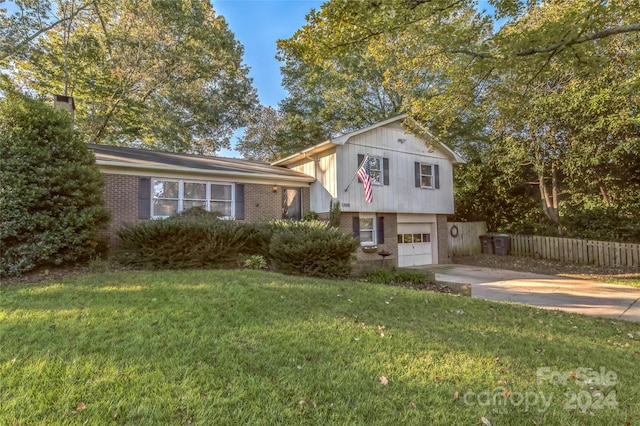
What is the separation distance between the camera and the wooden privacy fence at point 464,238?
15969mm

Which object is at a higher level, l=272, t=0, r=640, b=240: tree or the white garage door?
l=272, t=0, r=640, b=240: tree

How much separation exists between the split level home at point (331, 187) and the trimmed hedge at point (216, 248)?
183cm

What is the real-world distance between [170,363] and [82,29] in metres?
22.1

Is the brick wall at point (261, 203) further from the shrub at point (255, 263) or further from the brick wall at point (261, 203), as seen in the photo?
the shrub at point (255, 263)

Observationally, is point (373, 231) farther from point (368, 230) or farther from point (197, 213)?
point (197, 213)

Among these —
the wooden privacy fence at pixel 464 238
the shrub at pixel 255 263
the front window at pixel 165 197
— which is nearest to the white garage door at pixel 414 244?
the wooden privacy fence at pixel 464 238

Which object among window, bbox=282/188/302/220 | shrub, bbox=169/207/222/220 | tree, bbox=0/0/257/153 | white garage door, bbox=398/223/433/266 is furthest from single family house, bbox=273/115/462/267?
tree, bbox=0/0/257/153

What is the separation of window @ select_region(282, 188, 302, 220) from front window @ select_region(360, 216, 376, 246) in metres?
2.63

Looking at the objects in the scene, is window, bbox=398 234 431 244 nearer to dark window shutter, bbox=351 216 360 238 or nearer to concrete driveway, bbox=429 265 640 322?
dark window shutter, bbox=351 216 360 238

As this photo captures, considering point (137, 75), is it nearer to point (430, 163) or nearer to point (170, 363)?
point (430, 163)

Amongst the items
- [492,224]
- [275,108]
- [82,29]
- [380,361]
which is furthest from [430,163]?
[82,29]

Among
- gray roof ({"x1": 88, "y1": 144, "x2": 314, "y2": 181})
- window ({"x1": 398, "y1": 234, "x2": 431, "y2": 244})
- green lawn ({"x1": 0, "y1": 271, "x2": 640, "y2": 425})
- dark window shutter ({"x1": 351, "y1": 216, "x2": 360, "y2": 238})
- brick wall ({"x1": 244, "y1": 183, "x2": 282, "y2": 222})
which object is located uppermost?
gray roof ({"x1": 88, "y1": 144, "x2": 314, "y2": 181})

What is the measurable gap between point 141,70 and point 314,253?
16.2 meters

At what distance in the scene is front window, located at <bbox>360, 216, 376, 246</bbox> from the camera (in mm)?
13367
